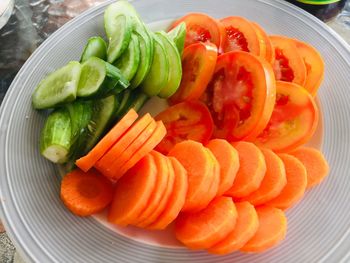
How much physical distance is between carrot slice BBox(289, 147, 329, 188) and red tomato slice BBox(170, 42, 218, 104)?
0.35 meters

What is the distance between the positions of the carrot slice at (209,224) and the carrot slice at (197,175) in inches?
0.9

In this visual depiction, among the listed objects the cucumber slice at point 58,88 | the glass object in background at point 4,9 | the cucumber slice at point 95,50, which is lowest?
the glass object in background at point 4,9

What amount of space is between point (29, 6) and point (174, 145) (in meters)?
1.05

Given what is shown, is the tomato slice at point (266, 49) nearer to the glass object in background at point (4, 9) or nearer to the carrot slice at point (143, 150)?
the carrot slice at point (143, 150)

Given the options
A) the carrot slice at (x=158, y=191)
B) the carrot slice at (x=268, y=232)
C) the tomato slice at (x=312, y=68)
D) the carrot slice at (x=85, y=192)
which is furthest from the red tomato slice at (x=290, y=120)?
the carrot slice at (x=85, y=192)

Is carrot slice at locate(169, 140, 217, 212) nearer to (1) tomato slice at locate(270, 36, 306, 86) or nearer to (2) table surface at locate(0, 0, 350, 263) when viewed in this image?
(1) tomato slice at locate(270, 36, 306, 86)

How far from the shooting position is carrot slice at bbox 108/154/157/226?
3.92 feet

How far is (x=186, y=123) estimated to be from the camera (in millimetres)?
1469

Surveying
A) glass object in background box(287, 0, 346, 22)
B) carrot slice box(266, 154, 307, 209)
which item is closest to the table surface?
glass object in background box(287, 0, 346, 22)

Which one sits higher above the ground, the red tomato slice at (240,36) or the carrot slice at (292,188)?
the red tomato slice at (240,36)

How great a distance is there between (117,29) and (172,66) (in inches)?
8.6

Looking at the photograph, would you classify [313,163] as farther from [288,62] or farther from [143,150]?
[143,150]

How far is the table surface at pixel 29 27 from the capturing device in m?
1.87

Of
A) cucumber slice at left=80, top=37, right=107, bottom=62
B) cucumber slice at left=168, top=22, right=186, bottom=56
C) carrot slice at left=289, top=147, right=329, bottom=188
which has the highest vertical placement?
cucumber slice at left=168, top=22, right=186, bottom=56
